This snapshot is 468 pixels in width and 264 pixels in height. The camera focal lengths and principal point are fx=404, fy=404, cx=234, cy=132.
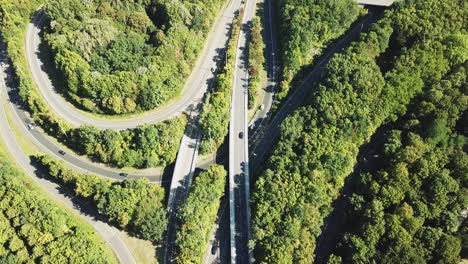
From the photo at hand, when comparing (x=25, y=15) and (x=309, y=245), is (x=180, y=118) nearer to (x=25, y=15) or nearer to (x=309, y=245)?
(x=309, y=245)

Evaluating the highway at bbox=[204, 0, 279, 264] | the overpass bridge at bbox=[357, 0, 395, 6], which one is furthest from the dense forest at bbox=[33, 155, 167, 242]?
the overpass bridge at bbox=[357, 0, 395, 6]

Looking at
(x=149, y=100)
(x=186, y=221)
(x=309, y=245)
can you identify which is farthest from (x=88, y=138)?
(x=309, y=245)

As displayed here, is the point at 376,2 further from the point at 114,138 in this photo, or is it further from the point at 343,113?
the point at 114,138

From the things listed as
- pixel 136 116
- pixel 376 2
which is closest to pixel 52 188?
pixel 136 116

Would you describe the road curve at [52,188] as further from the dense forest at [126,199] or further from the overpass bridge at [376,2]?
the overpass bridge at [376,2]

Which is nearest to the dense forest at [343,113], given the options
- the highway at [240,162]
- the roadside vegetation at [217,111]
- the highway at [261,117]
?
the highway at [240,162]

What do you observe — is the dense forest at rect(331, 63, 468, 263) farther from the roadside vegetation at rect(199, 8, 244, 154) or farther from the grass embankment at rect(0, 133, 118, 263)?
the grass embankment at rect(0, 133, 118, 263)

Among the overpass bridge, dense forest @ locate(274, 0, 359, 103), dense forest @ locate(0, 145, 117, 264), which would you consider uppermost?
the overpass bridge
